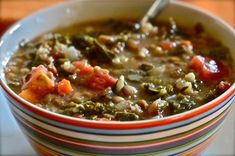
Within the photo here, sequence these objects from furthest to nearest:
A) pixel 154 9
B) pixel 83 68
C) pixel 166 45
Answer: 1. pixel 154 9
2. pixel 166 45
3. pixel 83 68

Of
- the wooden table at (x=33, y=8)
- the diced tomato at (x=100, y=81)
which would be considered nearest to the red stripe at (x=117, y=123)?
the diced tomato at (x=100, y=81)

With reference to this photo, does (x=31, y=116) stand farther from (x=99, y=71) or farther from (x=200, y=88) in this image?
(x=200, y=88)

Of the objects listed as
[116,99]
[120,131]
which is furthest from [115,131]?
[116,99]

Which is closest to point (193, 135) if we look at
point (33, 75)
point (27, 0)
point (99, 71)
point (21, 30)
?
point (99, 71)

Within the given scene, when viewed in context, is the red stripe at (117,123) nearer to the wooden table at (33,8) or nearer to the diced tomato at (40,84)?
the diced tomato at (40,84)

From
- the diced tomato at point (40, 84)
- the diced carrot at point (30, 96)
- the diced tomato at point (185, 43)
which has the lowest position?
the diced carrot at point (30, 96)

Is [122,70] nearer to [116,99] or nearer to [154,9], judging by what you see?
[116,99]
